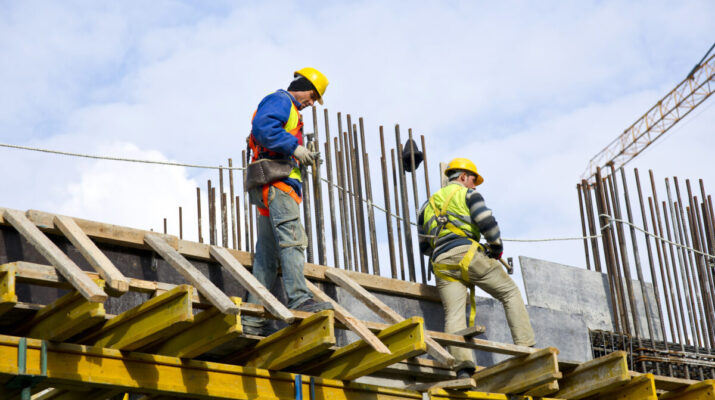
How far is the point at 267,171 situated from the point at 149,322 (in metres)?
1.93

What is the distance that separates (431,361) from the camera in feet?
30.0

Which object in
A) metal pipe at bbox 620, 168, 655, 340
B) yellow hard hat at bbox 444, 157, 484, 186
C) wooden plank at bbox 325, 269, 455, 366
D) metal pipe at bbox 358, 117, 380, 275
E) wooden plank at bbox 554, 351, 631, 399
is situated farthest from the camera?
metal pipe at bbox 620, 168, 655, 340

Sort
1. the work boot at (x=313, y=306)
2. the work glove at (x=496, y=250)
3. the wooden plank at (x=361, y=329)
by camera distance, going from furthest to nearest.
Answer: the work glove at (x=496, y=250) → the work boot at (x=313, y=306) → the wooden plank at (x=361, y=329)

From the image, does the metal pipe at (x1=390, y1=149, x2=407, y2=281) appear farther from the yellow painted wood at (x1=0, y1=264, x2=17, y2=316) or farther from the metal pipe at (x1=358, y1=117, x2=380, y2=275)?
the yellow painted wood at (x1=0, y1=264, x2=17, y2=316)

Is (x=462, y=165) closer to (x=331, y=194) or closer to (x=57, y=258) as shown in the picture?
(x=331, y=194)

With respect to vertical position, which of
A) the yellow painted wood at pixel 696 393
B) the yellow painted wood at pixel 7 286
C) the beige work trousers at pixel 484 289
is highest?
the beige work trousers at pixel 484 289

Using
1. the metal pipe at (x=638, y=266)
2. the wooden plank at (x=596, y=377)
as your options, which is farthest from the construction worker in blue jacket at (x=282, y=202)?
the metal pipe at (x=638, y=266)

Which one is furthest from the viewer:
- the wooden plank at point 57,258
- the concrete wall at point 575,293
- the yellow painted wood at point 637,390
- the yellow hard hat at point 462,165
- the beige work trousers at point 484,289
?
the concrete wall at point 575,293

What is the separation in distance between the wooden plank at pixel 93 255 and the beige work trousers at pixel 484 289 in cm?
342

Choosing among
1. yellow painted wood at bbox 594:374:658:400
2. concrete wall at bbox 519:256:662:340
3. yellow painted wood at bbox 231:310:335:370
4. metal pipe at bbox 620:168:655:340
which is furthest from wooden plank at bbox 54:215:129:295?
metal pipe at bbox 620:168:655:340

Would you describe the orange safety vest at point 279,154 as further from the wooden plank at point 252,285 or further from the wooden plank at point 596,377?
the wooden plank at point 596,377

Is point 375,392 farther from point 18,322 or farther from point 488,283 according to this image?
point 18,322

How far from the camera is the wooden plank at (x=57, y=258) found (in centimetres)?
585

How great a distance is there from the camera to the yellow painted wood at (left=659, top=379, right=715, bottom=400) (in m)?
9.37
